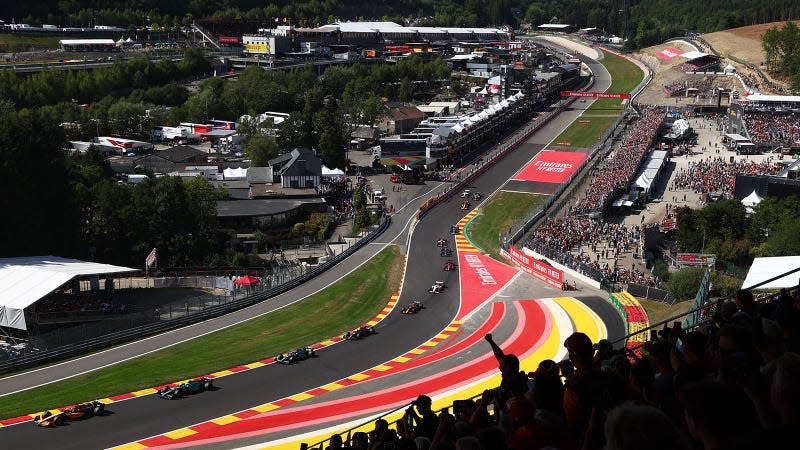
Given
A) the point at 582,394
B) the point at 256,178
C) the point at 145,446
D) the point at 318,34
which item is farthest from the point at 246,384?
the point at 318,34

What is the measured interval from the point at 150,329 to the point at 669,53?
142 m

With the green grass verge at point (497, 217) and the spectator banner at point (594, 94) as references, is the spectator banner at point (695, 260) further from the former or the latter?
the spectator banner at point (594, 94)

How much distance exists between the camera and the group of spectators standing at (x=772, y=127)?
85125mm

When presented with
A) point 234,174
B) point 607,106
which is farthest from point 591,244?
point 607,106

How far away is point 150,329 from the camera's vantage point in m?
39.4

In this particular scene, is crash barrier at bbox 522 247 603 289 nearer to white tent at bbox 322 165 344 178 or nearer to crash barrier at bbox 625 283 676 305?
crash barrier at bbox 625 283 676 305

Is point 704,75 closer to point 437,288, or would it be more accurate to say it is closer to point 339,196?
point 339,196

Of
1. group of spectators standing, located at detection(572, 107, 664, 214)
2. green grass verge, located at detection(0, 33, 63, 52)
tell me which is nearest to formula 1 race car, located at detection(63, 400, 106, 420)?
group of spectators standing, located at detection(572, 107, 664, 214)

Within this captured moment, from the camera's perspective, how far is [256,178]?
7075 cm

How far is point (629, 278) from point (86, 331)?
27146 mm

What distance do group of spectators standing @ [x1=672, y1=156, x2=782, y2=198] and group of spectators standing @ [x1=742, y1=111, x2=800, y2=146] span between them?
944 cm

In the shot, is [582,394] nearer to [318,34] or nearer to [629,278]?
[629,278]

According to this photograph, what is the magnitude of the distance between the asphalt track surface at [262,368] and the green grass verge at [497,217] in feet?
9.07

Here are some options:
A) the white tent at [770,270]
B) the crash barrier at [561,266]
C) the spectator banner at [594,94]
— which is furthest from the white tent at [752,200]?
the spectator banner at [594,94]
